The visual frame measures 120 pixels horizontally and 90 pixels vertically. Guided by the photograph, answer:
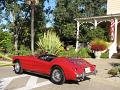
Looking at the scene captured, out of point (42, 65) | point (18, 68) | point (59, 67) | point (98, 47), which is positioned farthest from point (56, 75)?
point (98, 47)

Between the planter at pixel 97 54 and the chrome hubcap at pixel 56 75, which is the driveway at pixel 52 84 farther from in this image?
the planter at pixel 97 54

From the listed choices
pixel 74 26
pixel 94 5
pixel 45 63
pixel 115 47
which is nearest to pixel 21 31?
pixel 74 26

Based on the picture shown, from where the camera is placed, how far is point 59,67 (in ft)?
39.9

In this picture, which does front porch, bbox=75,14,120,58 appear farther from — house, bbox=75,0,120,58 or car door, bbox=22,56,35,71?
car door, bbox=22,56,35,71

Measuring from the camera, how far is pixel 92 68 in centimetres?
1262

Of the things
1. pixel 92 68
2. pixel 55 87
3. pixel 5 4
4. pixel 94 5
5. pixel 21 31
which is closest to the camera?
pixel 55 87

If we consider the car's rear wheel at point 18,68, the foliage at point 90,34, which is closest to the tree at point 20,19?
the foliage at point 90,34

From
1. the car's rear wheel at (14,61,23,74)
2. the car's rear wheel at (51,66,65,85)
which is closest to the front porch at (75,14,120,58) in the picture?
the car's rear wheel at (14,61,23,74)

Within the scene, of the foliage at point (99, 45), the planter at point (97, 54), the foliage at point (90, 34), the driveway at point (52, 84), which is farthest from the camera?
the foliage at point (90, 34)

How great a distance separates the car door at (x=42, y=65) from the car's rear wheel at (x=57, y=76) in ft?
1.46

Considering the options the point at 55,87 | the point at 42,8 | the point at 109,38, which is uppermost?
the point at 42,8

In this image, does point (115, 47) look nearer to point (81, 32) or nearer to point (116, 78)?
point (81, 32)

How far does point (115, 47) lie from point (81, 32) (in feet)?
18.9

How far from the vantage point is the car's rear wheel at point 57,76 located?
11875 millimetres
